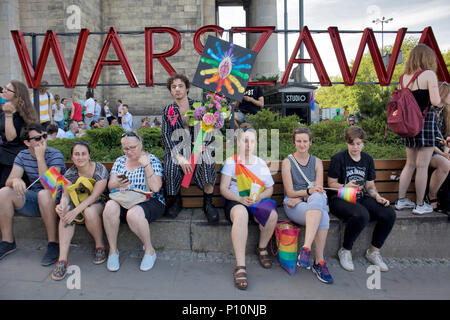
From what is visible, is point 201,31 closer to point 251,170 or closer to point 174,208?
point 251,170

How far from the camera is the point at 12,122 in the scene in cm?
374

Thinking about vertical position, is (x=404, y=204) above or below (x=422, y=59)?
below

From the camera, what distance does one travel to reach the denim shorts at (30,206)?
3.52 meters

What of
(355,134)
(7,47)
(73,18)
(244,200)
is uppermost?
(73,18)

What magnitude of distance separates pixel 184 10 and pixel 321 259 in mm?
15941

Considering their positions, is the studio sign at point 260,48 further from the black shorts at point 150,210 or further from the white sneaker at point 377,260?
the white sneaker at point 377,260

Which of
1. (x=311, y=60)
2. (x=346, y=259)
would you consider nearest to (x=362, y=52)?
(x=311, y=60)

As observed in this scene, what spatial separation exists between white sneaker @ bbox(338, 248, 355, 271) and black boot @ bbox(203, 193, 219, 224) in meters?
1.37

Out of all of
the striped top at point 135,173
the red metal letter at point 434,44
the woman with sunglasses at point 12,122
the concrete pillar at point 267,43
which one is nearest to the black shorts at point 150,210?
the striped top at point 135,173

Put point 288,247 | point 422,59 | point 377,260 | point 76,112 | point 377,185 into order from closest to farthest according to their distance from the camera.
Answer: point 288,247 < point 377,260 < point 422,59 < point 377,185 < point 76,112

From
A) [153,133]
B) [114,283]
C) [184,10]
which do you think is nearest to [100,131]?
[153,133]

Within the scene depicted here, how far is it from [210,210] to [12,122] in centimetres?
251

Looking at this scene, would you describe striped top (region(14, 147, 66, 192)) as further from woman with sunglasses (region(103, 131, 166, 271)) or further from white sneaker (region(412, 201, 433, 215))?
white sneaker (region(412, 201, 433, 215))
